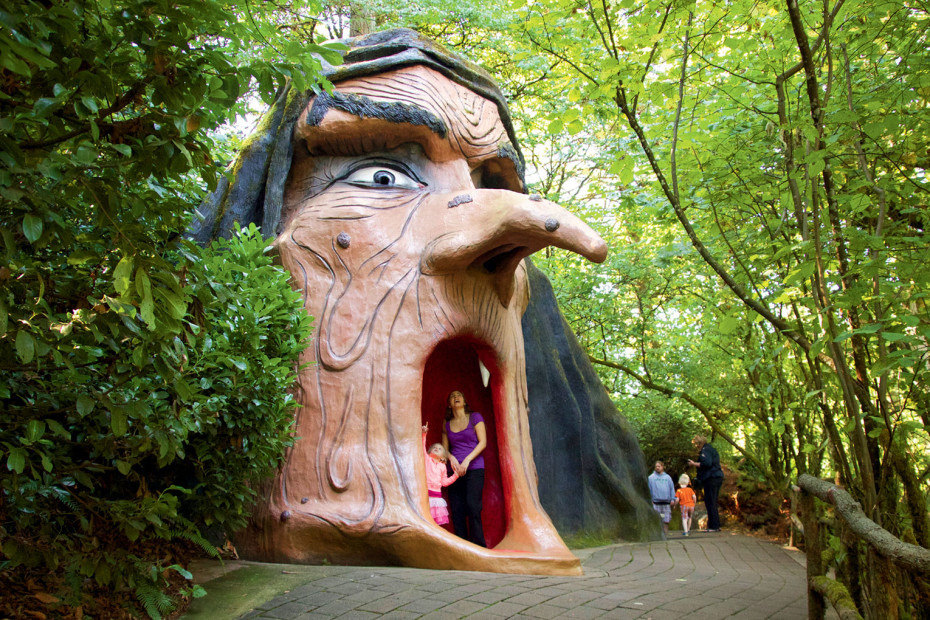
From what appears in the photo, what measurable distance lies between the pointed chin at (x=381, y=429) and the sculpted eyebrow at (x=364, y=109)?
1.04 metres

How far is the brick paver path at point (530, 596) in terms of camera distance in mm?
3648

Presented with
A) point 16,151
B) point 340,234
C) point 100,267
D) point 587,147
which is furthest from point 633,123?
point 587,147

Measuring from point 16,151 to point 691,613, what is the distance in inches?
145

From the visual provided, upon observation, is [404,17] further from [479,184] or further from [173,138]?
[173,138]

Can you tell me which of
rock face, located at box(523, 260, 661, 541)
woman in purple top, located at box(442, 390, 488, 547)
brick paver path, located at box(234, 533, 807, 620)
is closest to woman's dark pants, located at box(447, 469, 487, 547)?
woman in purple top, located at box(442, 390, 488, 547)

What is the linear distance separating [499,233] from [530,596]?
260 centimetres

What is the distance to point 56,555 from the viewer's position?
299cm

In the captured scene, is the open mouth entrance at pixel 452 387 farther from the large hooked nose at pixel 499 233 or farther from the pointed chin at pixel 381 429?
the large hooked nose at pixel 499 233

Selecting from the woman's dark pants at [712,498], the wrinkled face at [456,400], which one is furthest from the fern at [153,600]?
the woman's dark pants at [712,498]

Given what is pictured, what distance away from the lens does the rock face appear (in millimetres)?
7812

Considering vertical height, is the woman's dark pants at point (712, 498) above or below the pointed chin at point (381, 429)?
below

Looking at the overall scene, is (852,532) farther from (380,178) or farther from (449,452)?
(380,178)

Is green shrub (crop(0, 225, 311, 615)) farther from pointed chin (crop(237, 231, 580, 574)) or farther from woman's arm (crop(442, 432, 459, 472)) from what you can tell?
woman's arm (crop(442, 432, 459, 472))

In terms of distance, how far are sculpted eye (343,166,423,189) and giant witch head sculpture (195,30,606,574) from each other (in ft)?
0.04
